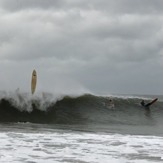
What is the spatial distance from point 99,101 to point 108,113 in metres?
A: 3.30

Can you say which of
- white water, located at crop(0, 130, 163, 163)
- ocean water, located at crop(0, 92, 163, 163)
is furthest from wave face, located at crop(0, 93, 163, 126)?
white water, located at crop(0, 130, 163, 163)

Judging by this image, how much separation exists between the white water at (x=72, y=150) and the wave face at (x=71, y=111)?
8.36 meters

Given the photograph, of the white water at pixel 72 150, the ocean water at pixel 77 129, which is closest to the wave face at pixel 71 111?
the ocean water at pixel 77 129

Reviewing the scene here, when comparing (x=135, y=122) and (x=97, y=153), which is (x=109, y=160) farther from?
(x=135, y=122)

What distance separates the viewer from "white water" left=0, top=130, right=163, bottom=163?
942cm

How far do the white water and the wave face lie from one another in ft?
27.4

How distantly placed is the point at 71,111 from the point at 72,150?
15.3m

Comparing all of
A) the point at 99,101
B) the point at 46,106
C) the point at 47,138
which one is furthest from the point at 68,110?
the point at 47,138

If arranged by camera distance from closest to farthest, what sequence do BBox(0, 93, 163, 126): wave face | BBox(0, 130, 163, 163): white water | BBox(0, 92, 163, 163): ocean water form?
BBox(0, 130, 163, 163): white water → BBox(0, 92, 163, 163): ocean water → BBox(0, 93, 163, 126): wave face

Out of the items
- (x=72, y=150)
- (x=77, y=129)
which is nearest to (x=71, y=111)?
(x=77, y=129)

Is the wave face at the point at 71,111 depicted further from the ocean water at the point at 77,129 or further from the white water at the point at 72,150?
the white water at the point at 72,150

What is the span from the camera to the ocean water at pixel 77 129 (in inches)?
393

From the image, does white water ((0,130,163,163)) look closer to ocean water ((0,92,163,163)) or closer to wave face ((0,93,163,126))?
ocean water ((0,92,163,163))

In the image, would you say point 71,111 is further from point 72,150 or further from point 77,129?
point 72,150
